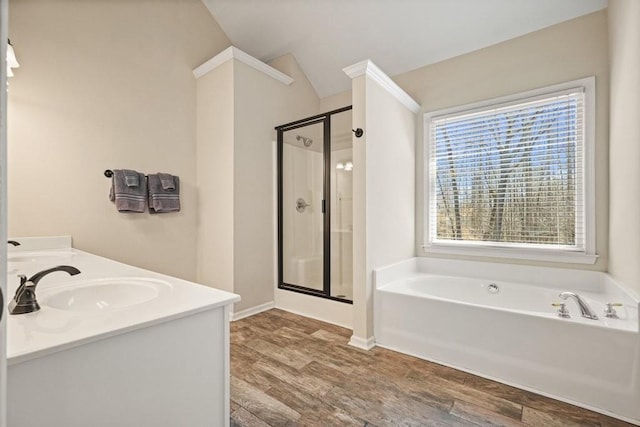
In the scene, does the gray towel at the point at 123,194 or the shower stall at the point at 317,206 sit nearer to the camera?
the gray towel at the point at 123,194

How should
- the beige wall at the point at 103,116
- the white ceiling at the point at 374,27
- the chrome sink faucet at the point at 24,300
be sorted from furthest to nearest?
the white ceiling at the point at 374,27 → the beige wall at the point at 103,116 → the chrome sink faucet at the point at 24,300

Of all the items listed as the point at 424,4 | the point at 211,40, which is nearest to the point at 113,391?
the point at 424,4

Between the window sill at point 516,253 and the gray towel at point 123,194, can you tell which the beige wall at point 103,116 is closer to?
the gray towel at point 123,194

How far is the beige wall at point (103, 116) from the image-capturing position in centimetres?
230

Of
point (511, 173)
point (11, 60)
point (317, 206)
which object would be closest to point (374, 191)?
point (317, 206)

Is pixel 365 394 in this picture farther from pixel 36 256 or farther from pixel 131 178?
pixel 131 178

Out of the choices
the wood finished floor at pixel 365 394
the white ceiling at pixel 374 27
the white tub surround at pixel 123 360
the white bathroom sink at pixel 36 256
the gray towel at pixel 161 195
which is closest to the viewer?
the white tub surround at pixel 123 360

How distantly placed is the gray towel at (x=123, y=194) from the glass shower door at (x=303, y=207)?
139 cm

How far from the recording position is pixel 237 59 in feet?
9.84

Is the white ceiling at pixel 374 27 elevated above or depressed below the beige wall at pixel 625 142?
above

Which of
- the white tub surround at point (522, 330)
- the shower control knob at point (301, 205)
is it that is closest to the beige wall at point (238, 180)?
the shower control knob at point (301, 205)

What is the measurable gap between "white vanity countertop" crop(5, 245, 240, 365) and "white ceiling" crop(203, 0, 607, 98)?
3001mm

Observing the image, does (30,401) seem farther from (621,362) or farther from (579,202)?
(579,202)

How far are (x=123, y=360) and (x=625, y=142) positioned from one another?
2838 mm
